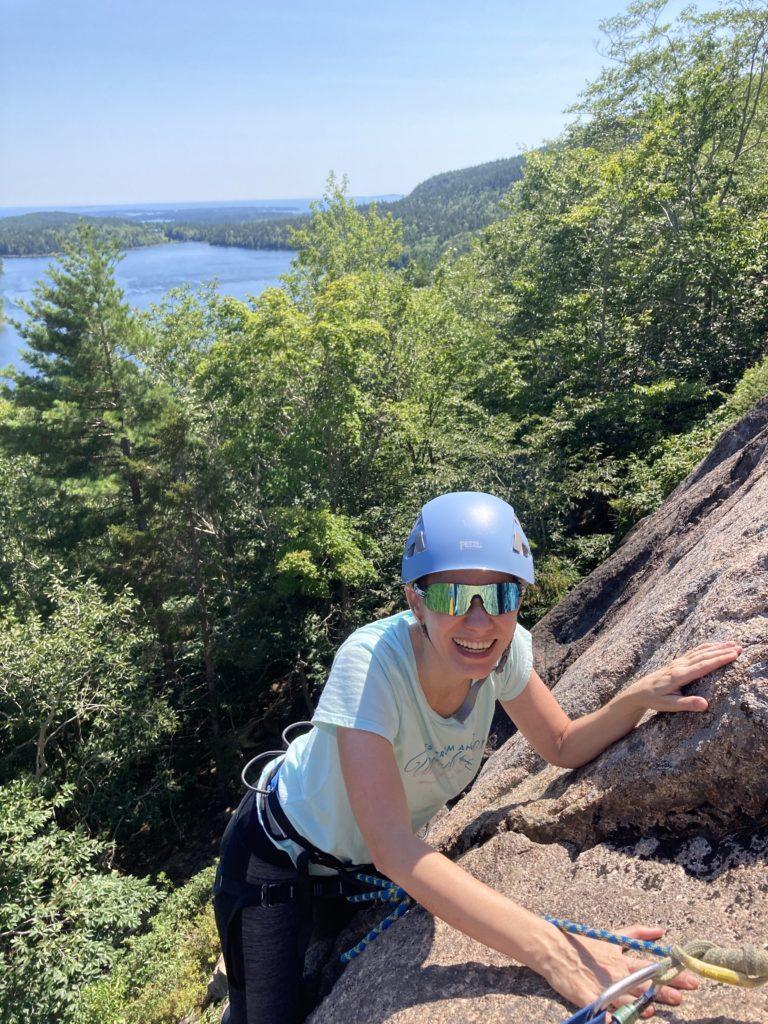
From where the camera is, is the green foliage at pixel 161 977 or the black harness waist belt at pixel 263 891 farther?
the green foliage at pixel 161 977

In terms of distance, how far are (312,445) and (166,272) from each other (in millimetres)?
120149

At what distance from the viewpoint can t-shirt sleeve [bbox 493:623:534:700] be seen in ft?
7.56

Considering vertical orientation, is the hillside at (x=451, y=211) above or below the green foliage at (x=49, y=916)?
above

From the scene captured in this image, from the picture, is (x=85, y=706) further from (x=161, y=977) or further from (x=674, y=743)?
(x=674, y=743)

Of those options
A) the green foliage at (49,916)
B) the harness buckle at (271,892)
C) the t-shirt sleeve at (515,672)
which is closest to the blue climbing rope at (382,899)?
the harness buckle at (271,892)

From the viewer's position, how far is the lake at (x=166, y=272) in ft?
291

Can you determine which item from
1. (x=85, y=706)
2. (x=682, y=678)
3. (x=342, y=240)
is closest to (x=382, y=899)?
(x=682, y=678)

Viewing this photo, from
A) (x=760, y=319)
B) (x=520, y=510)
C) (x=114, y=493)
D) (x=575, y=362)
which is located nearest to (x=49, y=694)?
(x=114, y=493)

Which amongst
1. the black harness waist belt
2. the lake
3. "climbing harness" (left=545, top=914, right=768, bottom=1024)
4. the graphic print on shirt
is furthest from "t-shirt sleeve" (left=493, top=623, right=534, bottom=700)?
the lake

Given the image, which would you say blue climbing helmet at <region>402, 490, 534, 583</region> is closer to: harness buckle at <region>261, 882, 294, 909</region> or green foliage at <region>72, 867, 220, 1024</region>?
harness buckle at <region>261, 882, 294, 909</region>

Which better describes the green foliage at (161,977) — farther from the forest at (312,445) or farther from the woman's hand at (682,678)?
the woman's hand at (682,678)

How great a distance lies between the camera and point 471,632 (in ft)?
6.57

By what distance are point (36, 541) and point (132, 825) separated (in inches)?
340

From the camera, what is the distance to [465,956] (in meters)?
2.08
